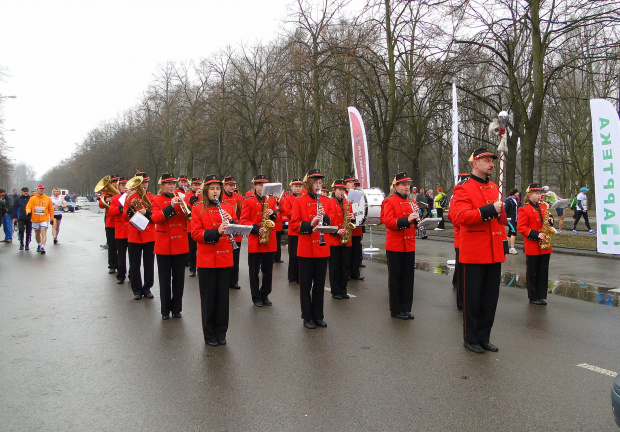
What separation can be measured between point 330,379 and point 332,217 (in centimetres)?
331

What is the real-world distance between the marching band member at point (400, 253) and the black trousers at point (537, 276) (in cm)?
232

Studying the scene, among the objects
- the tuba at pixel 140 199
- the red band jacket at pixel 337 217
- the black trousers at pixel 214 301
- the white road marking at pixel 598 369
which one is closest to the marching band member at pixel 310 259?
the red band jacket at pixel 337 217

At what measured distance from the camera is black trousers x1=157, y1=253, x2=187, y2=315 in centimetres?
724

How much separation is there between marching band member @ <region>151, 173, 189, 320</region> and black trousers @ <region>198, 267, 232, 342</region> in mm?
1451

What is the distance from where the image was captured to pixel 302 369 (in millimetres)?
5105

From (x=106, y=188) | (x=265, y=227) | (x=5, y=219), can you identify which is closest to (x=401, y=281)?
(x=265, y=227)

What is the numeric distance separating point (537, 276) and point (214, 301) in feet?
17.6

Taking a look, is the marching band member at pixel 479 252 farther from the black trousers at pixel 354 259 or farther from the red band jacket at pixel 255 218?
the black trousers at pixel 354 259

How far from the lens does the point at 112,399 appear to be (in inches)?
173

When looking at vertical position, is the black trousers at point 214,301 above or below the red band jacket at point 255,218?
below

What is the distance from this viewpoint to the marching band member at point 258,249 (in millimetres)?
8289

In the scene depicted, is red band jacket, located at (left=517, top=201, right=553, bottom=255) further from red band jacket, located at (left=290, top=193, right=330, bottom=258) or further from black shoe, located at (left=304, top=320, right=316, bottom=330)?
black shoe, located at (left=304, top=320, right=316, bottom=330)

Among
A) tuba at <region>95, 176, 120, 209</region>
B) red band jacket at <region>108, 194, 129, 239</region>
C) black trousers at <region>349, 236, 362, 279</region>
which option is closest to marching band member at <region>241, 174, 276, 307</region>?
black trousers at <region>349, 236, 362, 279</region>

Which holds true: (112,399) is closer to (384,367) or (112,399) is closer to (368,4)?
(384,367)
